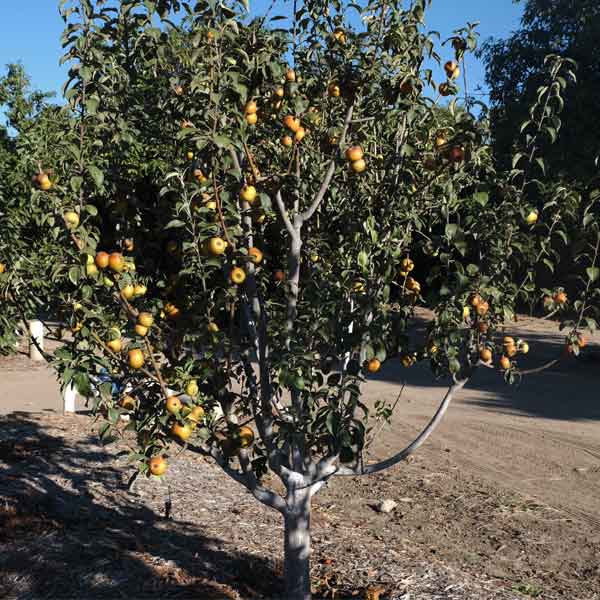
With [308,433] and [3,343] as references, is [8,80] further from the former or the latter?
[308,433]

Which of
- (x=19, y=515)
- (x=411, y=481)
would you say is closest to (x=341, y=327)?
(x=19, y=515)

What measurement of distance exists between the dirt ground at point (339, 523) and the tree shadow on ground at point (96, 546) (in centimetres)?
1

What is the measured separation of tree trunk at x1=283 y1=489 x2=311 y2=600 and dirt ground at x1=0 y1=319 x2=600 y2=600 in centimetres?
53

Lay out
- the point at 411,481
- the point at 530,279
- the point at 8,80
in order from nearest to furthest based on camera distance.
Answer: the point at 530,279, the point at 411,481, the point at 8,80

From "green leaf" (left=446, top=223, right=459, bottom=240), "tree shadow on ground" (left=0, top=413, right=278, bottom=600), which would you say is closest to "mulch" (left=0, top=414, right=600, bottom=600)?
"tree shadow on ground" (left=0, top=413, right=278, bottom=600)

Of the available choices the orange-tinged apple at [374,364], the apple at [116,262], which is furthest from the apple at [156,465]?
→ the orange-tinged apple at [374,364]

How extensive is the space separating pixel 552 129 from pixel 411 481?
4675mm

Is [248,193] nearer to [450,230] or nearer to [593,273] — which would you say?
[450,230]

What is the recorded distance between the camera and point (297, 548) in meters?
3.67

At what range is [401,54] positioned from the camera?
318 centimetres

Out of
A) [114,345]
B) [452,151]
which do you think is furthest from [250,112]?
[114,345]

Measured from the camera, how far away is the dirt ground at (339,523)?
13.9 feet

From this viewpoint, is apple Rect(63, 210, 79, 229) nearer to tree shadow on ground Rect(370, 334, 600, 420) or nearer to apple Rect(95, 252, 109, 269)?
apple Rect(95, 252, 109, 269)

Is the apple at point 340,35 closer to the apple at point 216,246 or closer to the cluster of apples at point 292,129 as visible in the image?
the cluster of apples at point 292,129
